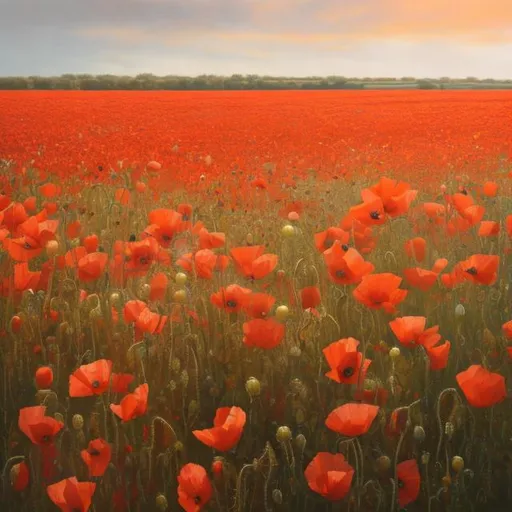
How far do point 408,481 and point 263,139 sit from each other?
669 cm

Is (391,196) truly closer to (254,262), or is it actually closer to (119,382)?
(254,262)

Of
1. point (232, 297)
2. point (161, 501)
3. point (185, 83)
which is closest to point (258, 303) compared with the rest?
point (232, 297)

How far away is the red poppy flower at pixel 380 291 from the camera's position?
1.73 m

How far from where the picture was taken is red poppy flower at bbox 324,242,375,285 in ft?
6.10

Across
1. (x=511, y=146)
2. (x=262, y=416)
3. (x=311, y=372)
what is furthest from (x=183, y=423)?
(x=511, y=146)

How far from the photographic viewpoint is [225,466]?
59.7 inches

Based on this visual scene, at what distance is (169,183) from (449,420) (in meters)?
3.93

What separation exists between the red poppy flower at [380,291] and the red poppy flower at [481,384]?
320 mm

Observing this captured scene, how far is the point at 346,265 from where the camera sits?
1.88 metres

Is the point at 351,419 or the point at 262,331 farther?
the point at 262,331

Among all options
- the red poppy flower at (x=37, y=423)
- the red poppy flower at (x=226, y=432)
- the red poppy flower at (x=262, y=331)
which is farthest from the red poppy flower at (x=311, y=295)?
the red poppy flower at (x=37, y=423)

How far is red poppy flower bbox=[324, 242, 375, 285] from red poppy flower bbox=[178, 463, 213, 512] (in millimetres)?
743

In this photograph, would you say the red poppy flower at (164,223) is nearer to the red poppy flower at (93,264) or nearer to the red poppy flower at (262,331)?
the red poppy flower at (93,264)

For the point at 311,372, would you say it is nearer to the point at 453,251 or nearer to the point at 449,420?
the point at 449,420
